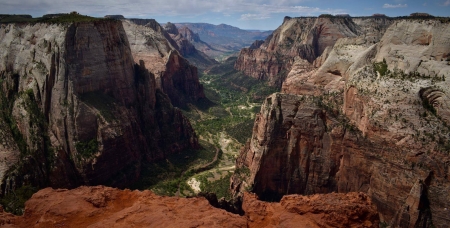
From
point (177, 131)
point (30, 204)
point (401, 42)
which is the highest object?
point (401, 42)

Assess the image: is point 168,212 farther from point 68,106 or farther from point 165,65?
point 165,65

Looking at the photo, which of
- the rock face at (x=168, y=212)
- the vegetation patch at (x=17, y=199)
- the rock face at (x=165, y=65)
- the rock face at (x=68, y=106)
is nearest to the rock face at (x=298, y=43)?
the rock face at (x=165, y=65)

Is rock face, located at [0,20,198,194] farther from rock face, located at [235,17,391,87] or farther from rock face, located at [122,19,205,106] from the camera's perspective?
rock face, located at [235,17,391,87]

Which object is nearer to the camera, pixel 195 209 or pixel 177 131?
pixel 195 209

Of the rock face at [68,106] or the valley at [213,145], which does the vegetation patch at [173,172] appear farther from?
the rock face at [68,106]

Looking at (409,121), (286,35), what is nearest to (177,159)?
(409,121)

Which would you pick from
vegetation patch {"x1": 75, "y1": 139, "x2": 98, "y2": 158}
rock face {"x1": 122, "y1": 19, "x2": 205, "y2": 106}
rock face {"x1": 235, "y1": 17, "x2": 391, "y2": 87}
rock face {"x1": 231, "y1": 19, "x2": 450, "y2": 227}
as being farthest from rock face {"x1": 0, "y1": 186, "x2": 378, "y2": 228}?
rock face {"x1": 235, "y1": 17, "x2": 391, "y2": 87}

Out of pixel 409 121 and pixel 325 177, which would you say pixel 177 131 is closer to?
pixel 325 177
